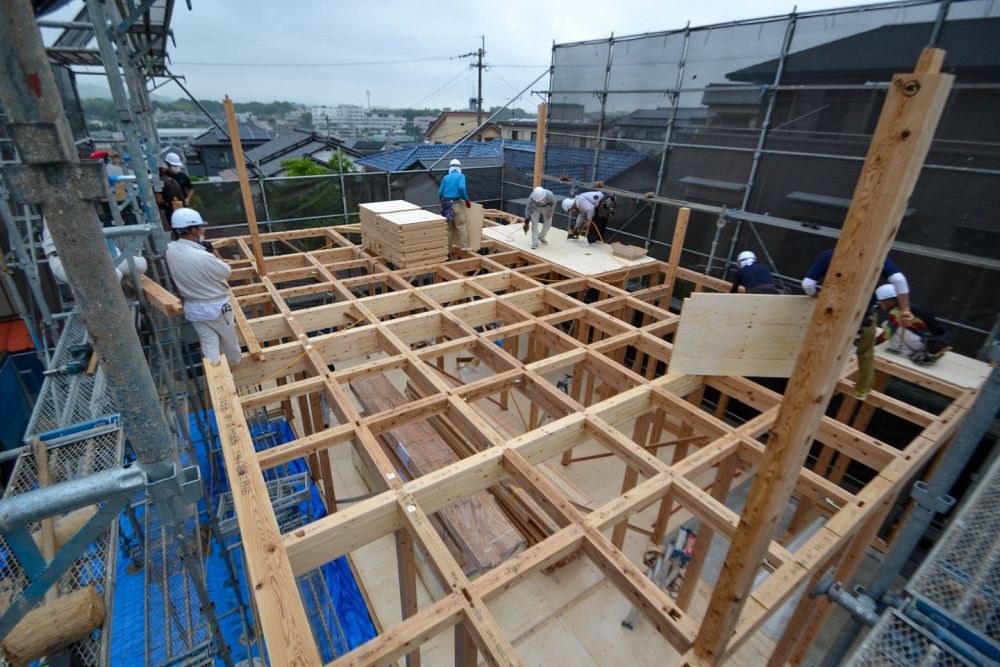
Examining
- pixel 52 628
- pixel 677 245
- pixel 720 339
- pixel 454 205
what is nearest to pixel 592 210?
pixel 677 245

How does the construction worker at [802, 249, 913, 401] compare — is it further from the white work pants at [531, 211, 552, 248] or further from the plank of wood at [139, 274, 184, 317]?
the plank of wood at [139, 274, 184, 317]

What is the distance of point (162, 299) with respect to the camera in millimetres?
4078

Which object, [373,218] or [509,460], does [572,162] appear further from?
[509,460]

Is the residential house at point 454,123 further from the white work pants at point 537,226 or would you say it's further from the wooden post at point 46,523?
the wooden post at point 46,523

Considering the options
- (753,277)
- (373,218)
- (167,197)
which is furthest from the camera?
(373,218)

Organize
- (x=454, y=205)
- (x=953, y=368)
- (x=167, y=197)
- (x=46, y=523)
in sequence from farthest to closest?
(x=454, y=205) < (x=167, y=197) < (x=953, y=368) < (x=46, y=523)

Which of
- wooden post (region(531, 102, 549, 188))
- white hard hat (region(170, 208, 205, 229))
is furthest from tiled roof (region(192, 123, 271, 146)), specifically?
white hard hat (region(170, 208, 205, 229))

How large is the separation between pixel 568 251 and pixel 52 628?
26.9 feet

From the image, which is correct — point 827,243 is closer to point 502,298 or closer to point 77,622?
point 502,298

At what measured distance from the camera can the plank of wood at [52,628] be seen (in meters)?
2.03

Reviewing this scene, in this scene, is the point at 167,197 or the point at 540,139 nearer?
the point at 167,197

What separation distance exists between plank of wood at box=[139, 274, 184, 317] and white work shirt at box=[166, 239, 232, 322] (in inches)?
10.1

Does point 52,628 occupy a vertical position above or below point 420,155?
below

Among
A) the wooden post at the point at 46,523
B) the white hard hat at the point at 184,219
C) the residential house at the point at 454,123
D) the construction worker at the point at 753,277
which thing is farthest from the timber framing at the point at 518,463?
the residential house at the point at 454,123
